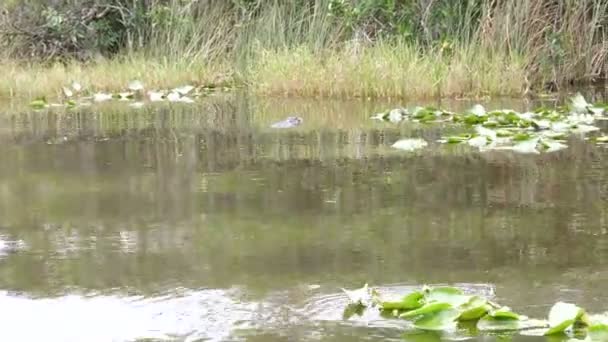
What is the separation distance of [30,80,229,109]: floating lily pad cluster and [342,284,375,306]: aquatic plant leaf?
8.03m

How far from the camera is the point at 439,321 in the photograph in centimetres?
306

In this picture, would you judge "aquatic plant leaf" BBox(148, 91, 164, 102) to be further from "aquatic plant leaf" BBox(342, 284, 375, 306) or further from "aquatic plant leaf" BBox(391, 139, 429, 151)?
"aquatic plant leaf" BBox(342, 284, 375, 306)

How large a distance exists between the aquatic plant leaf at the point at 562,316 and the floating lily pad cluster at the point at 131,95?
8.48 meters

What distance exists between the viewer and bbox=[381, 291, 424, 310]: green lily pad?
3178mm

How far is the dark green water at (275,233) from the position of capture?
3260mm

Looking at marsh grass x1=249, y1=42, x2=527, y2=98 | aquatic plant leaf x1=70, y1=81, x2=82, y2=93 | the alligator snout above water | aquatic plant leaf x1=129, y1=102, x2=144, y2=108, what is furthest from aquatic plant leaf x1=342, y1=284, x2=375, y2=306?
aquatic plant leaf x1=70, y1=81, x2=82, y2=93

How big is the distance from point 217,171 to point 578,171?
192cm

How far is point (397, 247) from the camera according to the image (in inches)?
159

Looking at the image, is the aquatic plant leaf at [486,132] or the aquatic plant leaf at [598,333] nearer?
the aquatic plant leaf at [598,333]

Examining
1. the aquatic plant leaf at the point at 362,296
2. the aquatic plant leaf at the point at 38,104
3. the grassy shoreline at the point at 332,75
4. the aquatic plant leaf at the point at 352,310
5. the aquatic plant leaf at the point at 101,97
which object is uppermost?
the aquatic plant leaf at the point at 362,296

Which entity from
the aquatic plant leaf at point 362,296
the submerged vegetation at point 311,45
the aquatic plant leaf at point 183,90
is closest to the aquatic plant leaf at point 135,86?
the submerged vegetation at point 311,45

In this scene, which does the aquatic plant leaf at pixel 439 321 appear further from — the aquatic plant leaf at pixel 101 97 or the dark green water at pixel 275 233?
the aquatic plant leaf at pixel 101 97

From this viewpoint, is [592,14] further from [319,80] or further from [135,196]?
[135,196]

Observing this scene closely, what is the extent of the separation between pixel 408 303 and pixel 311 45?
31.3 ft
